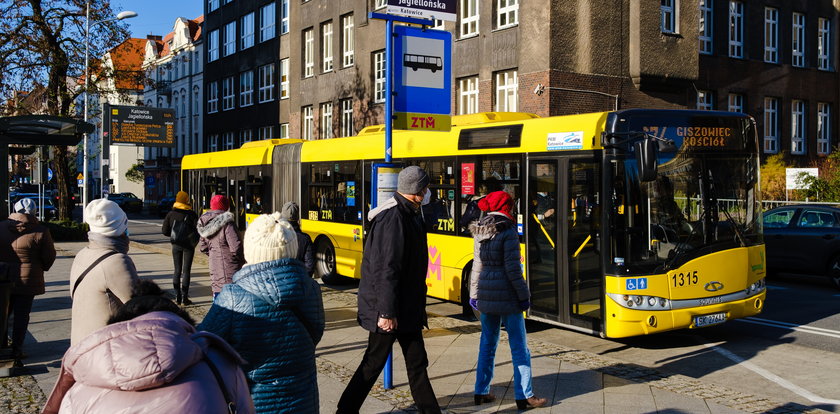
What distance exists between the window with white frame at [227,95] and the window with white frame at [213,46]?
2.16 m

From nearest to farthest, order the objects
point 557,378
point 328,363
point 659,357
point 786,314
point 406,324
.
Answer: point 406,324 → point 557,378 → point 328,363 → point 659,357 → point 786,314

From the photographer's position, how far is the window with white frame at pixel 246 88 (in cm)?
4556

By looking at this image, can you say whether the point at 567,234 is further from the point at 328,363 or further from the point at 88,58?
the point at 88,58

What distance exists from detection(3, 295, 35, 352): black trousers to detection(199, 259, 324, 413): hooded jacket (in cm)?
531

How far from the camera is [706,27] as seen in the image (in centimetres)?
3078

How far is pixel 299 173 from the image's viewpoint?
16.6 meters

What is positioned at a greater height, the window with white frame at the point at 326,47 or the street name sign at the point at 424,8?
the window with white frame at the point at 326,47

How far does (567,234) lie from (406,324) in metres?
4.53

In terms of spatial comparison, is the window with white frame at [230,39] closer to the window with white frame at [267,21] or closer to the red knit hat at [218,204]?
the window with white frame at [267,21]

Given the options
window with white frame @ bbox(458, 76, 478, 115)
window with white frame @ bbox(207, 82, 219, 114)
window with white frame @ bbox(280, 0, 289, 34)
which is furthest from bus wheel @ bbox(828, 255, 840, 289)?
window with white frame @ bbox(207, 82, 219, 114)

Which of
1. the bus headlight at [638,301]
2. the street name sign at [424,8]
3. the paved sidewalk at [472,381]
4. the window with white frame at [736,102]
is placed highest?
the window with white frame at [736,102]

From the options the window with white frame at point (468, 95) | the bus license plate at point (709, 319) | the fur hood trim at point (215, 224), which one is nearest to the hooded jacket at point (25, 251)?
the fur hood trim at point (215, 224)

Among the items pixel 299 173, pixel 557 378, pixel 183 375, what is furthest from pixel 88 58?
pixel 183 375

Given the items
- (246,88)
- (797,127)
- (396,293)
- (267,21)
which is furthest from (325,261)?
(246,88)
